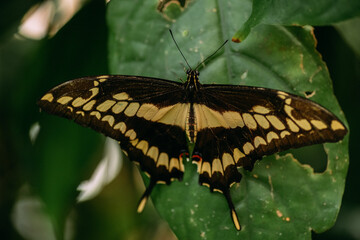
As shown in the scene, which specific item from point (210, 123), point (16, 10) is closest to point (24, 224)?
point (16, 10)

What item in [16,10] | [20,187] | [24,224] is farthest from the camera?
[24,224]

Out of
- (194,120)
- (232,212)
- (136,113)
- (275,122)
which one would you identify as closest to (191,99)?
(194,120)

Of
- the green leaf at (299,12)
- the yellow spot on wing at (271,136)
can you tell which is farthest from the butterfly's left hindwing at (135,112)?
the green leaf at (299,12)

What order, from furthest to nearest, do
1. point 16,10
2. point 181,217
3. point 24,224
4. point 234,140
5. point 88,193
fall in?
1. point 24,224
2. point 88,193
3. point 16,10
4. point 234,140
5. point 181,217

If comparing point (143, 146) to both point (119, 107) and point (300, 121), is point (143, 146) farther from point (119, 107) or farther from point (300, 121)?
point (300, 121)

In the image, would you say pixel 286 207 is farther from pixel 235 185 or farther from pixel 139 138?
pixel 139 138

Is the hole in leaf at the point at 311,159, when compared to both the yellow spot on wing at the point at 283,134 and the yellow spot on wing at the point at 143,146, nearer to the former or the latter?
the yellow spot on wing at the point at 283,134
